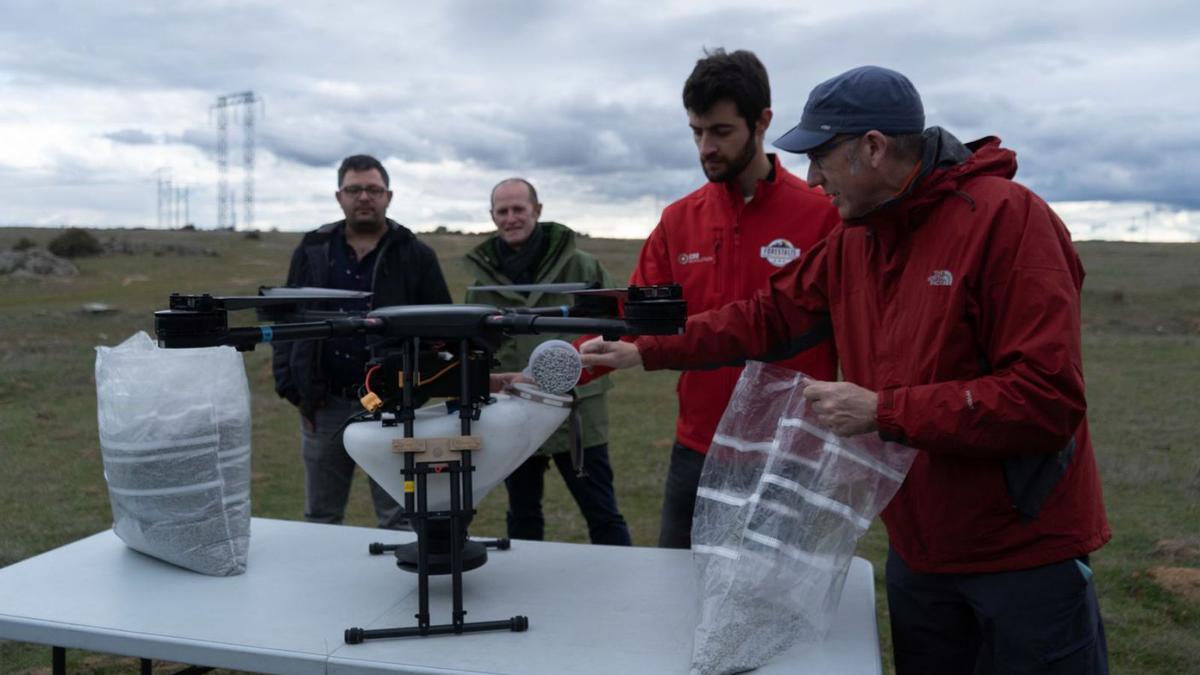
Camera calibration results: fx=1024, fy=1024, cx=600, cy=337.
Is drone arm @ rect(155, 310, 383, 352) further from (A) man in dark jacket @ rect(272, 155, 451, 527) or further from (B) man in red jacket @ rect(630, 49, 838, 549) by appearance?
(A) man in dark jacket @ rect(272, 155, 451, 527)

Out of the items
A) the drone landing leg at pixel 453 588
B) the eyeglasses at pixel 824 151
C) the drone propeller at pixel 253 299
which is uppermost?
the eyeglasses at pixel 824 151

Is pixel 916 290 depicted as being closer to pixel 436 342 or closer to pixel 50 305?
pixel 436 342

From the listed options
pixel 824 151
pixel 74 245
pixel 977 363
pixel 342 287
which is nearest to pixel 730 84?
pixel 824 151

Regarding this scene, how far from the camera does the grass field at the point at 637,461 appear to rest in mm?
5258

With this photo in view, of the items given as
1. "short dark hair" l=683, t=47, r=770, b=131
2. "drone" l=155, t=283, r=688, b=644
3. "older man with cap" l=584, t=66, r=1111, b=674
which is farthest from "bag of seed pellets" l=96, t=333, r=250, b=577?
"older man with cap" l=584, t=66, r=1111, b=674

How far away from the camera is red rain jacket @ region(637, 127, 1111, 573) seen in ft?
6.93

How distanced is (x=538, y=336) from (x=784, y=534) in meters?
2.71

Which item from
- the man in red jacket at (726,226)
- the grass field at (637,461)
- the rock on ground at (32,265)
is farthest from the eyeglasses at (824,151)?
the rock on ground at (32,265)

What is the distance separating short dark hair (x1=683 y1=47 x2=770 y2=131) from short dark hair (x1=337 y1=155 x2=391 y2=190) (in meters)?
1.98

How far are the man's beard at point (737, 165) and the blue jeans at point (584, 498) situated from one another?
1710 mm

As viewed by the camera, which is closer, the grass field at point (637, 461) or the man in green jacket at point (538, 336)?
the man in green jacket at point (538, 336)

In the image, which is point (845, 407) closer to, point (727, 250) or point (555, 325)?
point (555, 325)

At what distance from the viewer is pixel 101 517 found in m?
7.17

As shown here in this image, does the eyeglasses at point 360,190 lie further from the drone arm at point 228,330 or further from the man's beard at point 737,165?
the drone arm at point 228,330
